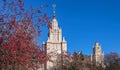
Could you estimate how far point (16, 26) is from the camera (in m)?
10.6

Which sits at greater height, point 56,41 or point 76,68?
point 56,41

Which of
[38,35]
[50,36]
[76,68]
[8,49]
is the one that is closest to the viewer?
[8,49]

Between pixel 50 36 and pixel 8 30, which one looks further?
pixel 50 36

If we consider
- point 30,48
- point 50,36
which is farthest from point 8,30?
point 50,36

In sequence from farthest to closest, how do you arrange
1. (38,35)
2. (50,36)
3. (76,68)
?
(50,36) → (76,68) → (38,35)

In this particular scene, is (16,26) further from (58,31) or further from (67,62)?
(58,31)

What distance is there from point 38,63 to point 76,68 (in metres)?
23.6

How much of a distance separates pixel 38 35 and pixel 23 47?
1.12 meters

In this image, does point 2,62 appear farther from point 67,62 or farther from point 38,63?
point 67,62

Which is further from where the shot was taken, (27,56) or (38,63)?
(38,63)

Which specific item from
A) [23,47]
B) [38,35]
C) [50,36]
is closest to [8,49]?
[23,47]

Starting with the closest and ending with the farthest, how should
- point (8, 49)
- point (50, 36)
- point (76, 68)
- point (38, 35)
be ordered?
point (8, 49), point (38, 35), point (76, 68), point (50, 36)

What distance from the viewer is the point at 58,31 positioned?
97188 millimetres

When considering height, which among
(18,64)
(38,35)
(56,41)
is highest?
(56,41)
